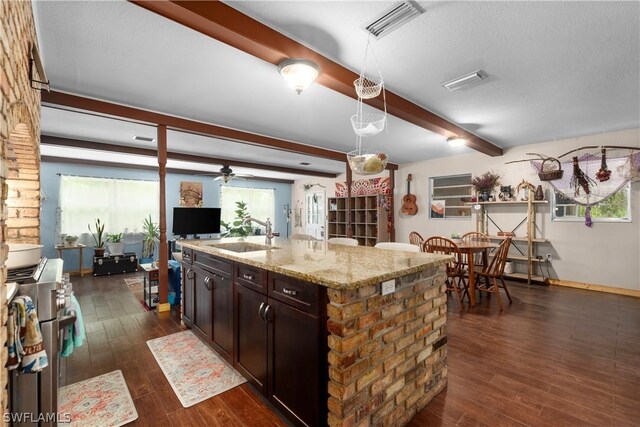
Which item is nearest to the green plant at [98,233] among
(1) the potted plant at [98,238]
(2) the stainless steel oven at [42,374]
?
(1) the potted plant at [98,238]

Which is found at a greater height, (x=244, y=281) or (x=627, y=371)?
(x=244, y=281)

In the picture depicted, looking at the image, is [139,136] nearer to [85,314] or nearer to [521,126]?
[85,314]

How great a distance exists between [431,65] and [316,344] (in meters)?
2.33

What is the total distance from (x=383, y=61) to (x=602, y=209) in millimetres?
4533

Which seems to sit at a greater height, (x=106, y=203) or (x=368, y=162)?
(x=368, y=162)

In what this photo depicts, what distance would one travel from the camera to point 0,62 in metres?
0.90

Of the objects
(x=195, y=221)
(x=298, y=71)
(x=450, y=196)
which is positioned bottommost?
(x=195, y=221)

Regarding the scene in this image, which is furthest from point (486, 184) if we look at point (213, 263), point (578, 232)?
point (213, 263)

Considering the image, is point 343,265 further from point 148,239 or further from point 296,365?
point 148,239

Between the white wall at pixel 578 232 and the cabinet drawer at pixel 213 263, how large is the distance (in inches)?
201

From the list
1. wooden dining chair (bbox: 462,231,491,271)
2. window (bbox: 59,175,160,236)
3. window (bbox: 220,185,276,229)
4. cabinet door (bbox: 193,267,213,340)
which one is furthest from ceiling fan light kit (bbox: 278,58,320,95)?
window (bbox: 220,185,276,229)

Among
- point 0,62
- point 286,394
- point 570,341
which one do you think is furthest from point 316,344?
point 570,341

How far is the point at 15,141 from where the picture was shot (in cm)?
185

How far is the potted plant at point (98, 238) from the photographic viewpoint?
5.88 metres
